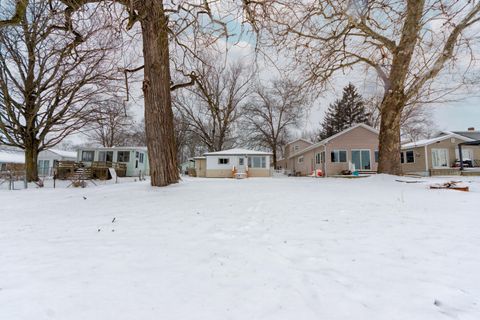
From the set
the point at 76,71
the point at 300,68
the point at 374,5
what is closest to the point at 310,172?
the point at 300,68

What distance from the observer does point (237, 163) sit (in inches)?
908

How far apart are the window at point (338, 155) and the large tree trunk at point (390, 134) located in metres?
11.4

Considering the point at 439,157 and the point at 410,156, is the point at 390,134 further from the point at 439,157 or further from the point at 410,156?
the point at 410,156

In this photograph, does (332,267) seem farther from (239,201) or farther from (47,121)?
(47,121)

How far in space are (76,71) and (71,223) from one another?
1310 cm

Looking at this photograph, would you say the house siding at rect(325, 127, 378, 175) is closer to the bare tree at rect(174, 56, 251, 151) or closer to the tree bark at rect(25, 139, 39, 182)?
the bare tree at rect(174, 56, 251, 151)

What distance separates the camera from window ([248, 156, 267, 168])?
76.3 ft

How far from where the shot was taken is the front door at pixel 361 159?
2111cm

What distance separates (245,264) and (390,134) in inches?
375

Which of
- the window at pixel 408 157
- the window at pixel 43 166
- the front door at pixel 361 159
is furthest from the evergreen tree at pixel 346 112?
the window at pixel 43 166

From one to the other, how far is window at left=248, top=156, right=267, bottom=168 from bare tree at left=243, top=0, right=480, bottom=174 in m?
13.2

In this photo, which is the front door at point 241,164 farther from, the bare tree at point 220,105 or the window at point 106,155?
the window at point 106,155

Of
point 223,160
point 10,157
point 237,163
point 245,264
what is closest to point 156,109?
point 245,264

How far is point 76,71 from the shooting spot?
45.2ft
